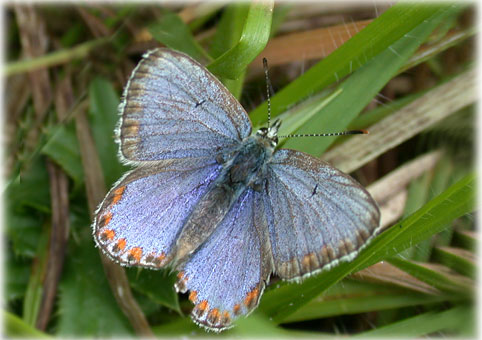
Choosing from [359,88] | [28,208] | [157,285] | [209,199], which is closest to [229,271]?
[209,199]

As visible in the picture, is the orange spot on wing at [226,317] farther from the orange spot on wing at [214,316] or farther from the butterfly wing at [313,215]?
Result: the butterfly wing at [313,215]

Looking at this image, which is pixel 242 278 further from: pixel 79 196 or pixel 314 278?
pixel 79 196

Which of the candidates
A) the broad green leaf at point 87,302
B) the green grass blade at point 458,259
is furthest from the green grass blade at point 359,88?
the broad green leaf at point 87,302

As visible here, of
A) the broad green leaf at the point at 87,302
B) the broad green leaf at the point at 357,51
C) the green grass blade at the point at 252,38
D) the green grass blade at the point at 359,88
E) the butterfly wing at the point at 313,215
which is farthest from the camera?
the broad green leaf at the point at 87,302

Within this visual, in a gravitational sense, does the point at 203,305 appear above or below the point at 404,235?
below

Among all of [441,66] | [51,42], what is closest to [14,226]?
[51,42]

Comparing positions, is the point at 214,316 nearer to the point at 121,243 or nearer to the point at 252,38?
the point at 121,243
